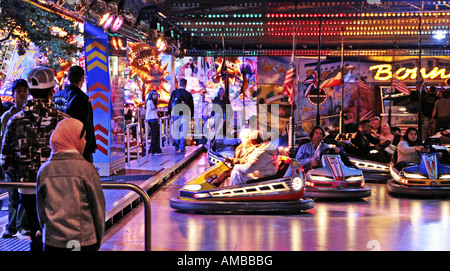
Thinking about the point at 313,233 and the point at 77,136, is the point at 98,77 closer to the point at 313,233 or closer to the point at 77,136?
the point at 313,233

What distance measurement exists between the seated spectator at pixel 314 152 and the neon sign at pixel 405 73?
9.29m

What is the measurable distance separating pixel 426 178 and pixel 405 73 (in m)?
9.64

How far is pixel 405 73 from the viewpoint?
17.0 m

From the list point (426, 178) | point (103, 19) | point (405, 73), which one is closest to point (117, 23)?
point (103, 19)

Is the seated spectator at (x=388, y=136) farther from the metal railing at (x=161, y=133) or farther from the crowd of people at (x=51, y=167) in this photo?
the crowd of people at (x=51, y=167)

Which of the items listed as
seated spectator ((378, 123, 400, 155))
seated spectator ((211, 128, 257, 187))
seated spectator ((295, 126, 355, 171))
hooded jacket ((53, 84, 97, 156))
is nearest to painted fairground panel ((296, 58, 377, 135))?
seated spectator ((378, 123, 400, 155))

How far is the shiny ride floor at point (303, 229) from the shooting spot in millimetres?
5160

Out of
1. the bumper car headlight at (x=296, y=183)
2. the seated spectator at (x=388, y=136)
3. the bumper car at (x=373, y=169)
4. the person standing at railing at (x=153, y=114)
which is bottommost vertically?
the bumper car at (x=373, y=169)

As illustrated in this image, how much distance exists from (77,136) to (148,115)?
330 inches

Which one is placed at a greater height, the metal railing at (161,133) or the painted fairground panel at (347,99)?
the painted fairground panel at (347,99)

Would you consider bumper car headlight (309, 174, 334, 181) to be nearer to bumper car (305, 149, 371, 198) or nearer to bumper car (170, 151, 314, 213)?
bumper car (305, 149, 371, 198)

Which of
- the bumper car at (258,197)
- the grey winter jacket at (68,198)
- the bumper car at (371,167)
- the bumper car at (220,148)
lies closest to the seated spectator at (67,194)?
the grey winter jacket at (68,198)

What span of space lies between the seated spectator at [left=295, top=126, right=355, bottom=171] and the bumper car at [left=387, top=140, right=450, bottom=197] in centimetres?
71
